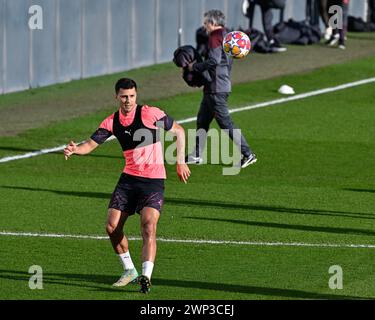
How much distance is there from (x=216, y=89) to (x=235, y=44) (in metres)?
0.89

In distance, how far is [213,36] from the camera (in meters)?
20.5

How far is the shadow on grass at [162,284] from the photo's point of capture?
13.5m

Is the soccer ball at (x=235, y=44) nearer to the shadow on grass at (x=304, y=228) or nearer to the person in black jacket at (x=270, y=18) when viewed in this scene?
the shadow on grass at (x=304, y=228)

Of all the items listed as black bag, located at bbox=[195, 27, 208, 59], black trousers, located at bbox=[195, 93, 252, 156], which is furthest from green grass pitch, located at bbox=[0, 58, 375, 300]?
black bag, located at bbox=[195, 27, 208, 59]

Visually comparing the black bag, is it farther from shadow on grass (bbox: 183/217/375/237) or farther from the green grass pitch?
shadow on grass (bbox: 183/217/375/237)

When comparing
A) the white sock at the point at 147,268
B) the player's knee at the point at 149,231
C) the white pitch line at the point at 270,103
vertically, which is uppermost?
the player's knee at the point at 149,231

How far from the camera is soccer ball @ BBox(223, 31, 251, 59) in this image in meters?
20.4

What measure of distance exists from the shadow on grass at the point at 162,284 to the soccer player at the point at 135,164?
0.74 ft

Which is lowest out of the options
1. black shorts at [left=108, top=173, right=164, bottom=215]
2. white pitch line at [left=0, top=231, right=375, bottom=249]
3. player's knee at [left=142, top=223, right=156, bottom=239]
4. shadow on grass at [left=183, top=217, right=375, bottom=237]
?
shadow on grass at [left=183, top=217, right=375, bottom=237]

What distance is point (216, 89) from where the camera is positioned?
20.9m

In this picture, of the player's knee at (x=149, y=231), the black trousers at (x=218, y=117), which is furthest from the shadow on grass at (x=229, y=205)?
the player's knee at (x=149, y=231)

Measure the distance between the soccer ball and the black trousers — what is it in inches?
31.7
